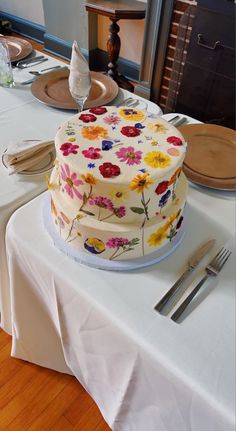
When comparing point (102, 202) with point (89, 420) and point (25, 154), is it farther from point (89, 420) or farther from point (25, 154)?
point (89, 420)

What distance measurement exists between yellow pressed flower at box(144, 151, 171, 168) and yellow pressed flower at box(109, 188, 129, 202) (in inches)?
2.6

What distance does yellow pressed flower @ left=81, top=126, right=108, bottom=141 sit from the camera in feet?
2.06

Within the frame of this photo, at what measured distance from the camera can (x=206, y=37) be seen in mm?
1953

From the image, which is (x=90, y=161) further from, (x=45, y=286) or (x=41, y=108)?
(x=41, y=108)

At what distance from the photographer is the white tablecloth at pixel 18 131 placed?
0.78 m

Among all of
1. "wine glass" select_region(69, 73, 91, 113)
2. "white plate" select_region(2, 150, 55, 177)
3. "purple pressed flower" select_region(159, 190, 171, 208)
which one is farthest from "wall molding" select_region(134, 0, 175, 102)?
"purple pressed flower" select_region(159, 190, 171, 208)

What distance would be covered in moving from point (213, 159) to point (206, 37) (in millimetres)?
1400

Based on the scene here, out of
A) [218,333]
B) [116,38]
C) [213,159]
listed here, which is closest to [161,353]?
[218,333]

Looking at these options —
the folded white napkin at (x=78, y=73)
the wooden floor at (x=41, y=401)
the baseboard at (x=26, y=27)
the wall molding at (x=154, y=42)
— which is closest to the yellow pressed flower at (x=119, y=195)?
the folded white napkin at (x=78, y=73)

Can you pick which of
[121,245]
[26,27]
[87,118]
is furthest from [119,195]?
[26,27]

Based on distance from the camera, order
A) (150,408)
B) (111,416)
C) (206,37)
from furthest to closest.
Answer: (206,37) → (111,416) → (150,408)

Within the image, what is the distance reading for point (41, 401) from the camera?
3.45 ft

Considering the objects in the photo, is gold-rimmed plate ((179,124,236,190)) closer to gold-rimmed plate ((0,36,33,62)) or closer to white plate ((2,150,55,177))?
white plate ((2,150,55,177))

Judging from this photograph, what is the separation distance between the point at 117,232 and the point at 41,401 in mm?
746
